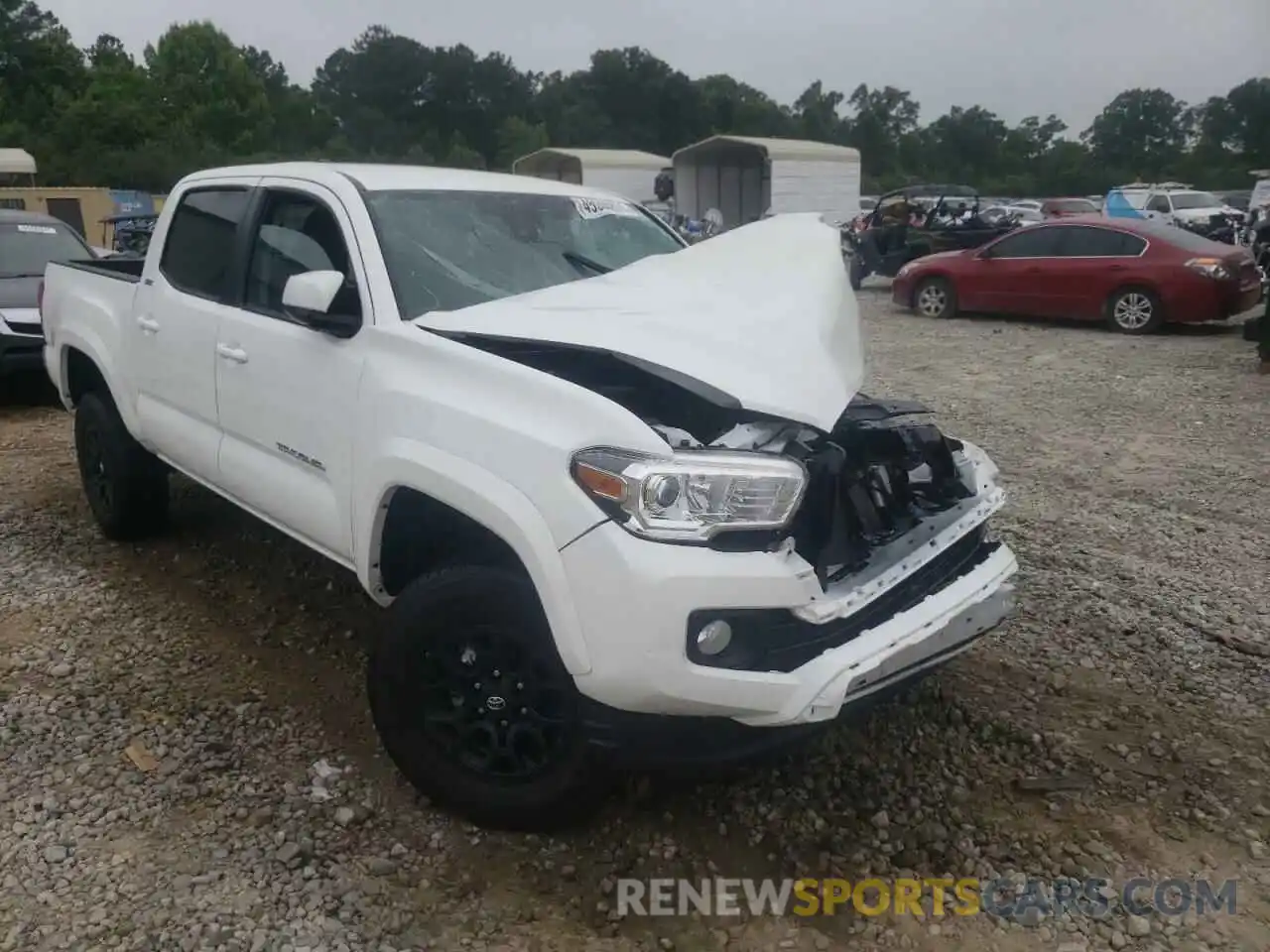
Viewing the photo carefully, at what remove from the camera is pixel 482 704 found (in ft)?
9.61

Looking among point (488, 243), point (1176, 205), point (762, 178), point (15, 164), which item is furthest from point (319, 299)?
point (15, 164)

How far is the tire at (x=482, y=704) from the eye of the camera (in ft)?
9.11

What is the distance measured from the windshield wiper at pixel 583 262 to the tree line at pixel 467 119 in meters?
42.9

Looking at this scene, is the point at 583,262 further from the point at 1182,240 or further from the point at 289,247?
the point at 1182,240

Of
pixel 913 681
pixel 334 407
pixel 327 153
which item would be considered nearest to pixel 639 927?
pixel 913 681

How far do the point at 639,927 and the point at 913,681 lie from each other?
984 mm

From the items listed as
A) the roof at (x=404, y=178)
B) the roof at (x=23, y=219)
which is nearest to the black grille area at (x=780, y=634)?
the roof at (x=404, y=178)

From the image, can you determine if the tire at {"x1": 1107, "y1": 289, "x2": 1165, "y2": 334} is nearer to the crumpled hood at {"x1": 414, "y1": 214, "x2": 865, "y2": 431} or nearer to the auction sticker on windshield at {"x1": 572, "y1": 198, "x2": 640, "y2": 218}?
the auction sticker on windshield at {"x1": 572, "y1": 198, "x2": 640, "y2": 218}

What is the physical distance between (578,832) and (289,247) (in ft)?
7.80

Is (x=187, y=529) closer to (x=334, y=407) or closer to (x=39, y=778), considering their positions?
(x=39, y=778)

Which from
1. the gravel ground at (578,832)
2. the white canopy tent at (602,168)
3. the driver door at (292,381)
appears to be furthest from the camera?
the white canopy tent at (602,168)

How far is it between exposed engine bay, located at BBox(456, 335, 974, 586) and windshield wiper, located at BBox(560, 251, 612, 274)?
3.27ft

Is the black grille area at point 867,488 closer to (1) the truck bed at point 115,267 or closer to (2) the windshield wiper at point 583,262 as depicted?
(2) the windshield wiper at point 583,262

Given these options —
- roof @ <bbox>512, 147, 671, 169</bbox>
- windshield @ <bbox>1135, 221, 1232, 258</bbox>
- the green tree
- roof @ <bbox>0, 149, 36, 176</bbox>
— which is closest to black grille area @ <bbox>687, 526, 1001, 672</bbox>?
windshield @ <bbox>1135, 221, 1232, 258</bbox>
